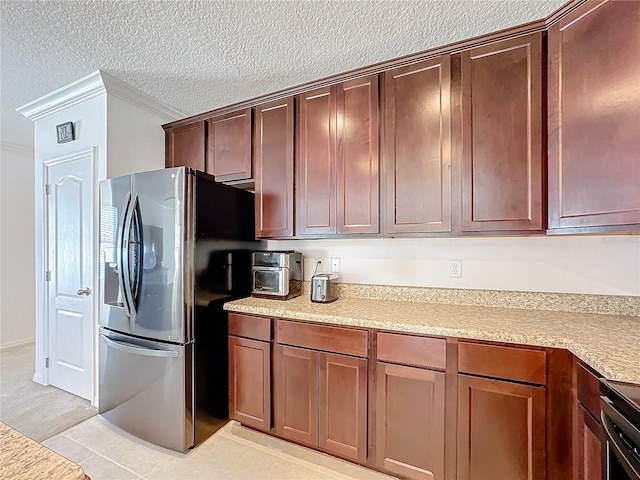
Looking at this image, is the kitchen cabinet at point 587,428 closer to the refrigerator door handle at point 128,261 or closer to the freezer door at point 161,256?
the freezer door at point 161,256

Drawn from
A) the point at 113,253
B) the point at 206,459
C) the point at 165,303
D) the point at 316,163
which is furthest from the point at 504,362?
the point at 113,253

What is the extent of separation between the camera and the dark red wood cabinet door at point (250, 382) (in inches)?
74.9

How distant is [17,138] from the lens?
3.41m

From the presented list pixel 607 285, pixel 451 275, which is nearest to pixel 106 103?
pixel 451 275

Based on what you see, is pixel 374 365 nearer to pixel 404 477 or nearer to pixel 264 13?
pixel 404 477

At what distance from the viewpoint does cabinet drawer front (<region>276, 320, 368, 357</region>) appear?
165 centimetres

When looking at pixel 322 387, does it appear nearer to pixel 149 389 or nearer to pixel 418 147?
pixel 149 389

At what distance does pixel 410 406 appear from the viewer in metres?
1.54

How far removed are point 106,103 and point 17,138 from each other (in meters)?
2.24

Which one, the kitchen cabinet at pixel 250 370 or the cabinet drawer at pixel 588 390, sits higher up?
the cabinet drawer at pixel 588 390

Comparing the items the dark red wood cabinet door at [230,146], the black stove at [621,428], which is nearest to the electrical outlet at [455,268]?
the black stove at [621,428]

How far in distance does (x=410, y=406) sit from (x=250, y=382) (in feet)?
3.37

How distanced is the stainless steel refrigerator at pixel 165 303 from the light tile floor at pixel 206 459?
8 cm

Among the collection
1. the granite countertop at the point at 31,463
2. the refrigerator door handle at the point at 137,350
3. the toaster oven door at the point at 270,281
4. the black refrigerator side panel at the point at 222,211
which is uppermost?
the black refrigerator side panel at the point at 222,211
